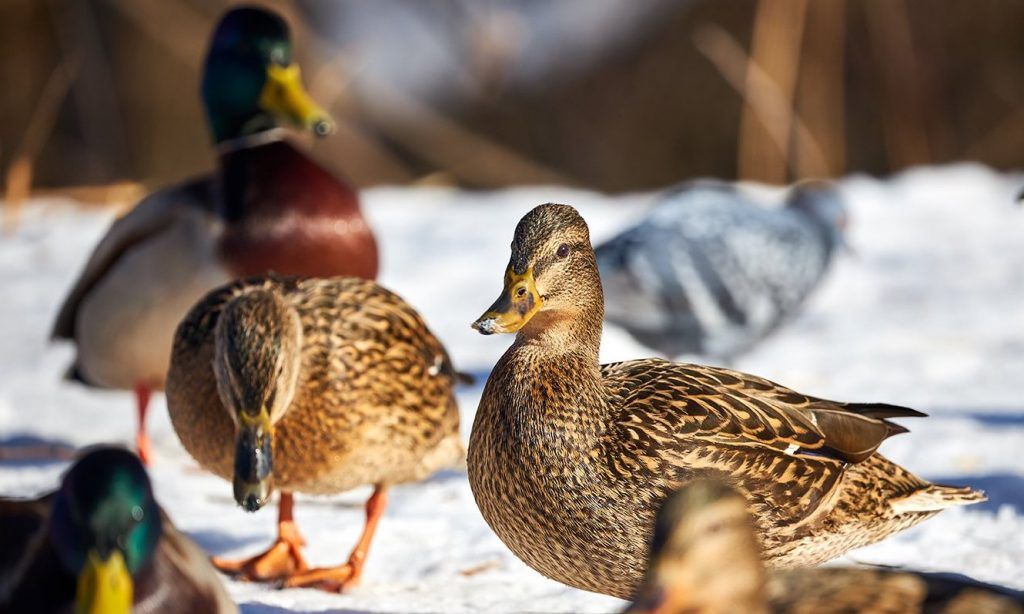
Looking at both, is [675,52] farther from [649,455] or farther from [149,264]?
[649,455]

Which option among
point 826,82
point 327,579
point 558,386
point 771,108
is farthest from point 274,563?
point 826,82

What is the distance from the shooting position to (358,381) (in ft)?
10.8

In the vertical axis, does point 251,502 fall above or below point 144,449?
above

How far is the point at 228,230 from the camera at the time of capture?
4.39 metres

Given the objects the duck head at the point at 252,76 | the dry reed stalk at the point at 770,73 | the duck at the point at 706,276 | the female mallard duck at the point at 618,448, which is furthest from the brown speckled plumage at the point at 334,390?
the dry reed stalk at the point at 770,73

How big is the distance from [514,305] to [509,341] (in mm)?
2965

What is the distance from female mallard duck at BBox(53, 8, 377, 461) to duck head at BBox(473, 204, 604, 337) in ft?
5.53

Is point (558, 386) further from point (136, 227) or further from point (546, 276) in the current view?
point (136, 227)

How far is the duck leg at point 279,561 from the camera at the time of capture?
3.31m

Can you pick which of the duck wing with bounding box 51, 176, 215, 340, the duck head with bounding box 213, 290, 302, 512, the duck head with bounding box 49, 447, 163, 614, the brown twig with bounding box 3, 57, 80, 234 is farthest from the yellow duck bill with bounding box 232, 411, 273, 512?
the brown twig with bounding box 3, 57, 80, 234

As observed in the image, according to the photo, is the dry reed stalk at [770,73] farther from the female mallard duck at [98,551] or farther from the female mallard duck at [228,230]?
the female mallard duck at [98,551]

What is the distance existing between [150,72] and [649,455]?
946cm

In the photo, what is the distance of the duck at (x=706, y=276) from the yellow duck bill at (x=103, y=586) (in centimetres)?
304

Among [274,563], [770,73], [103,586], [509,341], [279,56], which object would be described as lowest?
[274,563]
